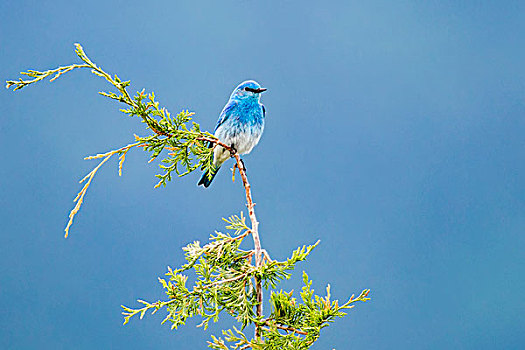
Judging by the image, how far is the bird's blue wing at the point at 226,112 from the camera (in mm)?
2557

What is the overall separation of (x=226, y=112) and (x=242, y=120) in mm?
110

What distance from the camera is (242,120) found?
2510 mm

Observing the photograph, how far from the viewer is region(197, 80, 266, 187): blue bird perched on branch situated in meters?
2.51

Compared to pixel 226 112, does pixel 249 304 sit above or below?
below

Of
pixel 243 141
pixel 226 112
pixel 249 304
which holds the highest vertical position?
pixel 226 112

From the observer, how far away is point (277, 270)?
1879 millimetres

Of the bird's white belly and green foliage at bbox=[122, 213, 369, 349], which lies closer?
green foliage at bbox=[122, 213, 369, 349]

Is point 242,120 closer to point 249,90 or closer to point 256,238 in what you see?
point 249,90

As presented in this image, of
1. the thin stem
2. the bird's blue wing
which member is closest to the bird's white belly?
the bird's blue wing

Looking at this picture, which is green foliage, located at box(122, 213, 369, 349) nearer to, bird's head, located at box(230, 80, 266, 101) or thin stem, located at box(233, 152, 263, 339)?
thin stem, located at box(233, 152, 263, 339)

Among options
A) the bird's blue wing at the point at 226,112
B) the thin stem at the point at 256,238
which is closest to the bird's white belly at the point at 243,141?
the bird's blue wing at the point at 226,112

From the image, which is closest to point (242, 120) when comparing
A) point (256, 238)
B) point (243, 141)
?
point (243, 141)

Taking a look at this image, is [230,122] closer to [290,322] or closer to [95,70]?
[95,70]

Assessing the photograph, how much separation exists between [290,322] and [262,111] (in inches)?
43.2
